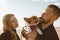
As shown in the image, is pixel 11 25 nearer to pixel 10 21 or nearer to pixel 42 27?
pixel 10 21

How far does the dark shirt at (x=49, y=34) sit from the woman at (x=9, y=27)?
0.85 ft

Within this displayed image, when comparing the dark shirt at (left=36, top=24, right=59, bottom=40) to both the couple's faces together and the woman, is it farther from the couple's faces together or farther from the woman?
the woman

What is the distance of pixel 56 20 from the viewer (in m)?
2.11

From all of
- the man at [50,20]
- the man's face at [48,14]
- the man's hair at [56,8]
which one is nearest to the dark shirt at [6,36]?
the man at [50,20]

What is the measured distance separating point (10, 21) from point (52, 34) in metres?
0.46

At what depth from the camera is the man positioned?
6.88 ft

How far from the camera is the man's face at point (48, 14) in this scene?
6.91ft

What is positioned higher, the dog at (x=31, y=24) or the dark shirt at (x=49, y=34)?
the dog at (x=31, y=24)

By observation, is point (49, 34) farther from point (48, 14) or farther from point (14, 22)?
point (14, 22)

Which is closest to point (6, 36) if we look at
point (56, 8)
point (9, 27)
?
point (9, 27)

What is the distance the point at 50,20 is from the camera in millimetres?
2111

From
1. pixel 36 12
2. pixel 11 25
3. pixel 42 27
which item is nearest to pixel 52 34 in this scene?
pixel 42 27

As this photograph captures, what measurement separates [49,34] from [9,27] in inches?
16.7

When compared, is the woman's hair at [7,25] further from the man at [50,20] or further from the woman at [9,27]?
the man at [50,20]
